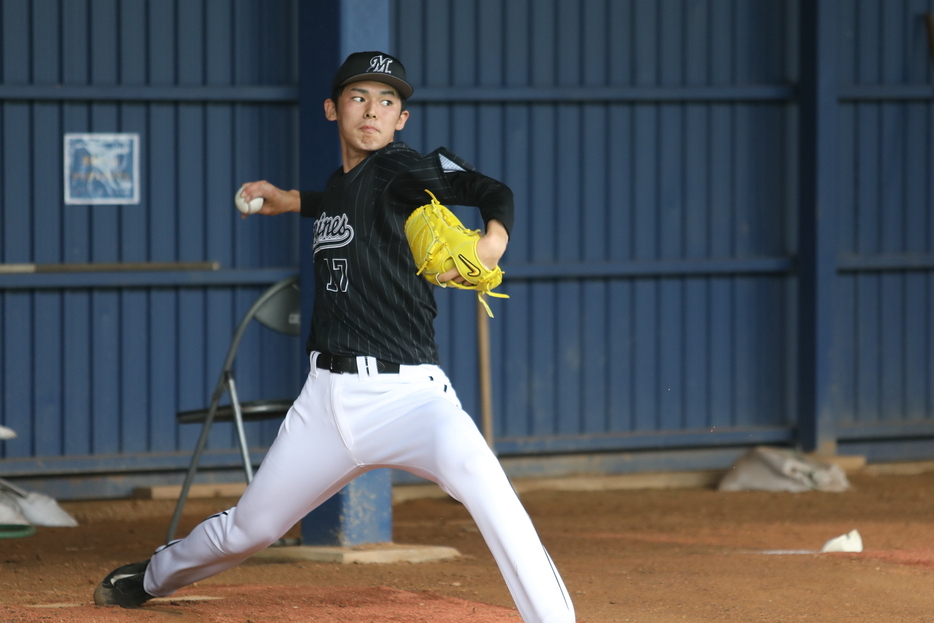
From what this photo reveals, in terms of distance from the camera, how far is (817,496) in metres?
8.46

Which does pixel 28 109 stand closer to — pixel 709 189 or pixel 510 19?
pixel 510 19

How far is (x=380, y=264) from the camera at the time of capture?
12.9 ft

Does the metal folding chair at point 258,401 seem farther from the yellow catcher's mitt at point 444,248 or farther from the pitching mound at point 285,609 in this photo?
the yellow catcher's mitt at point 444,248

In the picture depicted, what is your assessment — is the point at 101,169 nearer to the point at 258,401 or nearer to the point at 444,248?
the point at 258,401

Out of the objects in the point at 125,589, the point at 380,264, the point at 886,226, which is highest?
the point at 886,226

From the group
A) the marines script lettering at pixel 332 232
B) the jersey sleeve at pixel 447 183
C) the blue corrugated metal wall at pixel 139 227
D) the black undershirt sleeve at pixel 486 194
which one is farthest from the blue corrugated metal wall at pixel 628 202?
the black undershirt sleeve at pixel 486 194

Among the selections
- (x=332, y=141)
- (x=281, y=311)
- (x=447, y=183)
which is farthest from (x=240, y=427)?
(x=447, y=183)

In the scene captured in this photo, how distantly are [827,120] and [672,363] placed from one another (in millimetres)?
2112

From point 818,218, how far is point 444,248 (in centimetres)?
604

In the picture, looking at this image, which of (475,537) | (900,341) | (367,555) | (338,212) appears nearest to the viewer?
(338,212)

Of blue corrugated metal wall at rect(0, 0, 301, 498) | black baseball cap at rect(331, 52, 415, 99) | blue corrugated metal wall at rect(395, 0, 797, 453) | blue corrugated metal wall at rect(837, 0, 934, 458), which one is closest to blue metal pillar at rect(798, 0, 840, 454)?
blue corrugated metal wall at rect(395, 0, 797, 453)

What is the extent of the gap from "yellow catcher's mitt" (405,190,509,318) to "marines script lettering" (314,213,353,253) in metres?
0.20

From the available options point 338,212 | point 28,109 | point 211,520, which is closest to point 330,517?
point 211,520

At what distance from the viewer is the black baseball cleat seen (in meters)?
4.34
